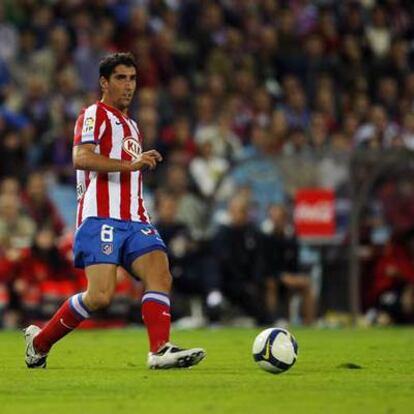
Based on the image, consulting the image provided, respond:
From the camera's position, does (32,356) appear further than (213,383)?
Yes

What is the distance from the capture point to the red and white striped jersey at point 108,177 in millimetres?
10219

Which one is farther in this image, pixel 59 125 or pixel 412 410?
pixel 59 125

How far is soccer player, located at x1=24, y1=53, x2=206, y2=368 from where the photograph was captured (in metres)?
10.0

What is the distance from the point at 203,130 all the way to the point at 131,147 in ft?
37.0

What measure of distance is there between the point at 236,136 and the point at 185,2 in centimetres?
289

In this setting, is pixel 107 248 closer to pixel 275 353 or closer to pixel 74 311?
pixel 74 311

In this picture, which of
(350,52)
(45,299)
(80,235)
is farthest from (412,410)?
(350,52)

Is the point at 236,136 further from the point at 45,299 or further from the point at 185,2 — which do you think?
the point at 45,299

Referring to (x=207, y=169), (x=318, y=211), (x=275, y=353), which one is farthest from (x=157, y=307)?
(x=207, y=169)

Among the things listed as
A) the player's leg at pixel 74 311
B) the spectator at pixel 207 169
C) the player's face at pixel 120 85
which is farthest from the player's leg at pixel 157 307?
the spectator at pixel 207 169

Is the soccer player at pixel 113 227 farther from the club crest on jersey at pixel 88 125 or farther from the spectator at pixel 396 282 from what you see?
the spectator at pixel 396 282

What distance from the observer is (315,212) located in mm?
20516

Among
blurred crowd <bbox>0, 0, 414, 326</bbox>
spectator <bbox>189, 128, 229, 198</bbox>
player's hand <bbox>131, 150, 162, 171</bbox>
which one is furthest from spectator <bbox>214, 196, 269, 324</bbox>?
player's hand <bbox>131, 150, 162, 171</bbox>

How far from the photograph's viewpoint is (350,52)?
1024 inches
